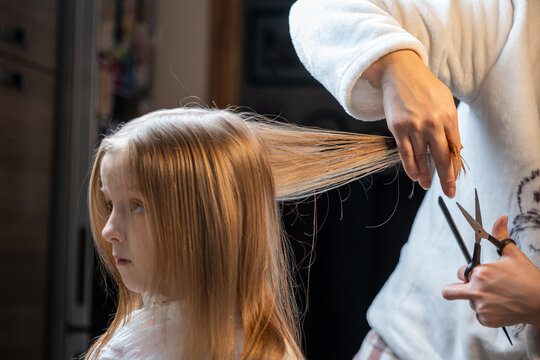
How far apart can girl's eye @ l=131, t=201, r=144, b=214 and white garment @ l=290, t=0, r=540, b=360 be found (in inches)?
10.0

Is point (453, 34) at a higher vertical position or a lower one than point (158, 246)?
higher

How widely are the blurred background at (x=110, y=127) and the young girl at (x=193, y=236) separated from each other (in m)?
0.61

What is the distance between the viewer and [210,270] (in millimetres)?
684

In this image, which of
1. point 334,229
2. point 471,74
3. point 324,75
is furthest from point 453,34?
point 334,229

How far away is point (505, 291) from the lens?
2.21 ft

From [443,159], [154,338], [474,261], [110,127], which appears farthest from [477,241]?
[110,127]

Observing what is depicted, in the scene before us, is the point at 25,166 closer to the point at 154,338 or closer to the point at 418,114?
the point at 154,338

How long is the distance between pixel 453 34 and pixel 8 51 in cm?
119

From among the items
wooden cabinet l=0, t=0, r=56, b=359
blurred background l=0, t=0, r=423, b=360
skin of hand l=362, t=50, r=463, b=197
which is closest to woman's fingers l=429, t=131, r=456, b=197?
skin of hand l=362, t=50, r=463, b=197

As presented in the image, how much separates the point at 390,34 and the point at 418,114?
0.35ft

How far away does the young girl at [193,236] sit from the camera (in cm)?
68

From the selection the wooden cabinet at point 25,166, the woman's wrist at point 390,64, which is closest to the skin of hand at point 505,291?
the woman's wrist at point 390,64

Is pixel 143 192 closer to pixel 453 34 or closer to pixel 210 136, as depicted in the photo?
pixel 210 136

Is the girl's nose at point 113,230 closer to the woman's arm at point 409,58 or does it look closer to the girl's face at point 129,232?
the girl's face at point 129,232
